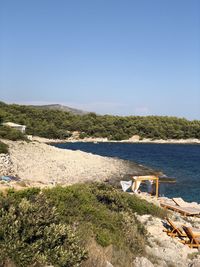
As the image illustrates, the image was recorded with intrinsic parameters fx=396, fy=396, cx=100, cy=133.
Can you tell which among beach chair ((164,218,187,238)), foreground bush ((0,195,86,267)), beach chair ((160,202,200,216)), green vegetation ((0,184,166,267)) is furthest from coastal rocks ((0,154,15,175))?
foreground bush ((0,195,86,267))

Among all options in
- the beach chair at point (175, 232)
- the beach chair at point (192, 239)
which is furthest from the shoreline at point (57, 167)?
the beach chair at point (192, 239)

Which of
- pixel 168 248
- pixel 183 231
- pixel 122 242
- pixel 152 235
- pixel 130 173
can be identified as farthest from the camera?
pixel 130 173

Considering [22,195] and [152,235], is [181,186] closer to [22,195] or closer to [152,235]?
[152,235]

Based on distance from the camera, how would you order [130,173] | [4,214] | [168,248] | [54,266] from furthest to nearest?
[130,173], [168,248], [4,214], [54,266]

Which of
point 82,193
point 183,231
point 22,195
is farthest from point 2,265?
point 183,231

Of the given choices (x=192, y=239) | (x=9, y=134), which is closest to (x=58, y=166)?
(x=9, y=134)

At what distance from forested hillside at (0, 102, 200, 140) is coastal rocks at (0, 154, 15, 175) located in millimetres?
60658

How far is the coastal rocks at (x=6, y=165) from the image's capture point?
103 feet

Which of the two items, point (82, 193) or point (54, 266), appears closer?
point (54, 266)

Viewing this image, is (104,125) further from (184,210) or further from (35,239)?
(35,239)

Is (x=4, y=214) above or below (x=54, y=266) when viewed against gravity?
above

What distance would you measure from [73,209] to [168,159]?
52.0 meters

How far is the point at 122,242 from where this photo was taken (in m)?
10.5

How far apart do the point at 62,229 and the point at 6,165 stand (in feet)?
83.5
